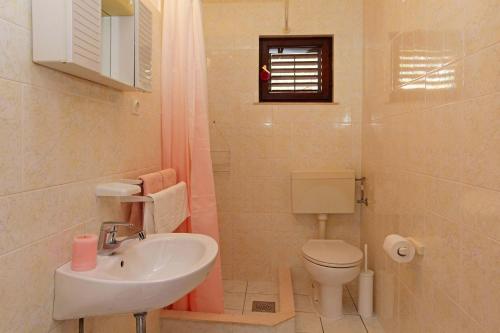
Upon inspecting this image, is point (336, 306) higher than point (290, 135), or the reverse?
point (290, 135)

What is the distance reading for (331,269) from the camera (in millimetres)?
2023

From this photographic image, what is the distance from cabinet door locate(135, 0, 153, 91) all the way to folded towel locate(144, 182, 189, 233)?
1.66 ft

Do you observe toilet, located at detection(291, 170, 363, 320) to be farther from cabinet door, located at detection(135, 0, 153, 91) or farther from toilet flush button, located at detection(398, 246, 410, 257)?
cabinet door, located at detection(135, 0, 153, 91)

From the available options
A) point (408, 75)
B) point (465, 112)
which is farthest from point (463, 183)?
point (408, 75)

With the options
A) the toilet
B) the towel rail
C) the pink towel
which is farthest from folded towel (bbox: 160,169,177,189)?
the toilet

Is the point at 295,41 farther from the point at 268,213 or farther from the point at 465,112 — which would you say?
the point at 465,112

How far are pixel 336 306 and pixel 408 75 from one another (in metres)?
1.52

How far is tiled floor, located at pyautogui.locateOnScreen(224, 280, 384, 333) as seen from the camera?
207 cm

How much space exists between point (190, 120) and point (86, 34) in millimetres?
899

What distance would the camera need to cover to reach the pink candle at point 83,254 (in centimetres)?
106

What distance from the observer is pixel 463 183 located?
3.94ft

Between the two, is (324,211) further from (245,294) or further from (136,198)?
(136,198)

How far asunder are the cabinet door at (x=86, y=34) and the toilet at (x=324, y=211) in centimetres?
170

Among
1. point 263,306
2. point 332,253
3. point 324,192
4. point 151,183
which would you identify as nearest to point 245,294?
point 263,306
